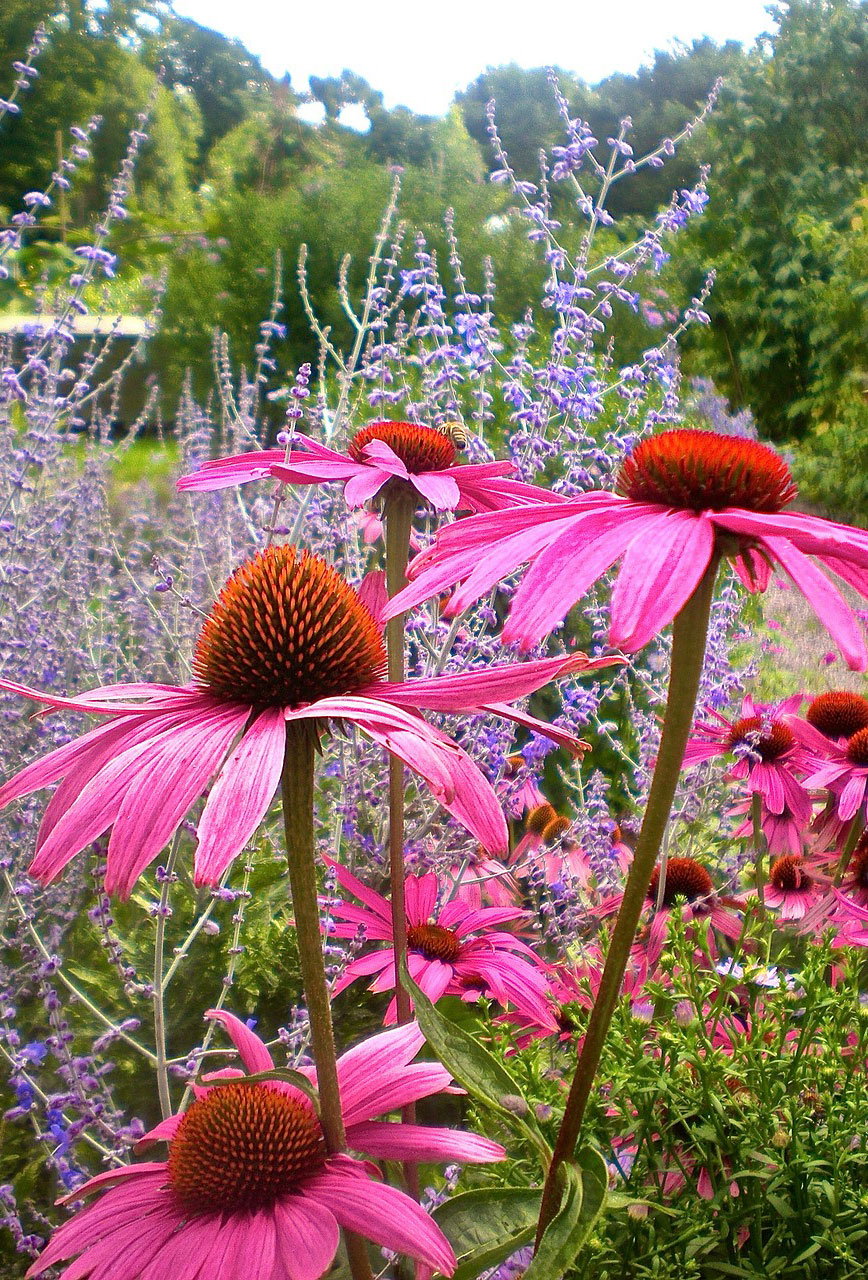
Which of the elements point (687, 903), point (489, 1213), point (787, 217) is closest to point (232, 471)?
point (489, 1213)

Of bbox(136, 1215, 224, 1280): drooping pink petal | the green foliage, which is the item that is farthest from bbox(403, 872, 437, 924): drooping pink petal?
the green foliage

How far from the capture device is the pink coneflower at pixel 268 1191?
690 millimetres

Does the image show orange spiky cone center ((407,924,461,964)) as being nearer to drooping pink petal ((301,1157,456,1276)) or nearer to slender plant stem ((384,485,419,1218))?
slender plant stem ((384,485,419,1218))

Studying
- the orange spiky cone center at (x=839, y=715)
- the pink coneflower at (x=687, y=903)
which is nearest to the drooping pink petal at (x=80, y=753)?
the pink coneflower at (x=687, y=903)

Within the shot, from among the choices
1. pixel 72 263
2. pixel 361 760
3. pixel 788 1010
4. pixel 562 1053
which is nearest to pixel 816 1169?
pixel 788 1010

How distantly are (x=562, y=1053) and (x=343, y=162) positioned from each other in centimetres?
1651

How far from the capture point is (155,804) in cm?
63

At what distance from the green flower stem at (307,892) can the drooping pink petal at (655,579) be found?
0.25 metres

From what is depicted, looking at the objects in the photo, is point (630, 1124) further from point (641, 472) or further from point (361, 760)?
point (361, 760)

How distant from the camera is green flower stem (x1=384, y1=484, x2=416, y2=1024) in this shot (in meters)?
1.01

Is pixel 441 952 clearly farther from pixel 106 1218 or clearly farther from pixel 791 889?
pixel 791 889

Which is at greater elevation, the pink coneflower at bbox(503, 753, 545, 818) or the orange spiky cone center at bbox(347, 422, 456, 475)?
the orange spiky cone center at bbox(347, 422, 456, 475)

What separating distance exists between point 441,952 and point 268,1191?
0.54 m

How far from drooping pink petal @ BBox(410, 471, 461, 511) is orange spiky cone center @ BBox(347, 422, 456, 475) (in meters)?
0.08
